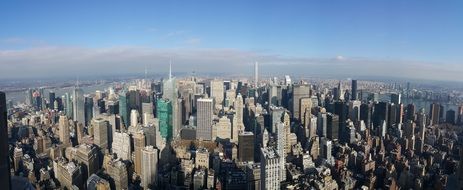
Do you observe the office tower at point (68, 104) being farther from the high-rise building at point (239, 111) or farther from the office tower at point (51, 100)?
the high-rise building at point (239, 111)

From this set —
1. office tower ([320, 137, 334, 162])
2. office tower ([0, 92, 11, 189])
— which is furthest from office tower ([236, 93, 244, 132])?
office tower ([0, 92, 11, 189])

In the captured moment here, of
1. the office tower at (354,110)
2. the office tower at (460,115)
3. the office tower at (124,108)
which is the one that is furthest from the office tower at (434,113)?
the office tower at (124,108)

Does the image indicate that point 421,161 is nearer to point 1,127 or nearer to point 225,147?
point 225,147

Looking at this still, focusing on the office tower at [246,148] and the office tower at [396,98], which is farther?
the office tower at [396,98]

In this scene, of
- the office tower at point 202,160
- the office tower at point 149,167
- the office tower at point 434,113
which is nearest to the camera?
the office tower at point 149,167

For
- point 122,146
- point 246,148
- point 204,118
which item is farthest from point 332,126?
point 122,146

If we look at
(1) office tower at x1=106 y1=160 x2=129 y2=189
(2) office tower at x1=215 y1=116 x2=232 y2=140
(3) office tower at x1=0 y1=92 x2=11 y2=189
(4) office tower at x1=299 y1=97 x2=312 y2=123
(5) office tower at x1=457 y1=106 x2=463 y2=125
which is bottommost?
(1) office tower at x1=106 y1=160 x2=129 y2=189

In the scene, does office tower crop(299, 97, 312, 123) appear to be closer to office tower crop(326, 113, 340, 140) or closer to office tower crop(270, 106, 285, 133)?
office tower crop(270, 106, 285, 133)
